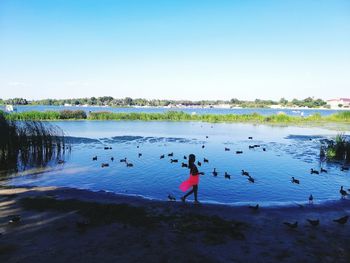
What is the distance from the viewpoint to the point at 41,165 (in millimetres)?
21812

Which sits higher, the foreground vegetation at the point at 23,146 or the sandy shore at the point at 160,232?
the foreground vegetation at the point at 23,146

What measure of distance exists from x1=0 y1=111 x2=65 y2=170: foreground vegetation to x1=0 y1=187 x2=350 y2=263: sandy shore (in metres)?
8.21

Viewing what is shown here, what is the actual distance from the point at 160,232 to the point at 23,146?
54.3ft

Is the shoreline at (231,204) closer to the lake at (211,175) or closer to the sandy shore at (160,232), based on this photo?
the sandy shore at (160,232)

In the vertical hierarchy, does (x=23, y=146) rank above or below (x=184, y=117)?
above

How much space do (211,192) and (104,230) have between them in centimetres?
719

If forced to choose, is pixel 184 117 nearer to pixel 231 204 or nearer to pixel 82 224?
pixel 231 204

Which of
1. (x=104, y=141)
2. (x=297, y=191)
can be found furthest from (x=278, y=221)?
(x=104, y=141)

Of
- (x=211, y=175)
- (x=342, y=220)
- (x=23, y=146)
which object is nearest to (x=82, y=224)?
(x=342, y=220)

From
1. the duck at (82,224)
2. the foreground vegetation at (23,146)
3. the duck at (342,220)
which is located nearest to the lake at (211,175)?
the foreground vegetation at (23,146)

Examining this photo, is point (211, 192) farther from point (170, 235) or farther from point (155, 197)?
point (170, 235)

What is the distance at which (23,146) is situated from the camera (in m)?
22.2

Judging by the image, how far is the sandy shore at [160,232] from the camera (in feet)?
27.1

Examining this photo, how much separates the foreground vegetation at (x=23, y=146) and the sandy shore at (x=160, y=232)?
8210 mm
